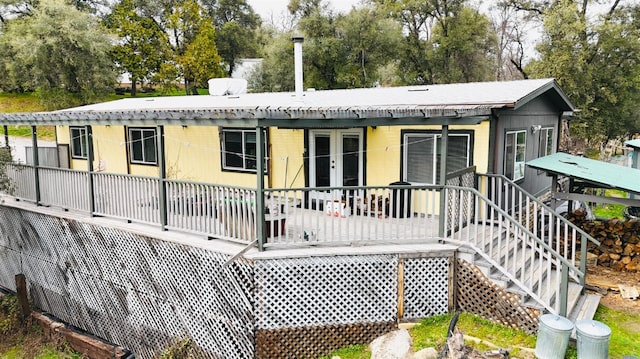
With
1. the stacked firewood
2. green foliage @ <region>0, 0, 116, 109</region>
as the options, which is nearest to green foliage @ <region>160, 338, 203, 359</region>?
the stacked firewood

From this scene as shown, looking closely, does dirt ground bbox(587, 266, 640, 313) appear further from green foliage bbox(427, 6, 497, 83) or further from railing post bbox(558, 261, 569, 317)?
green foliage bbox(427, 6, 497, 83)

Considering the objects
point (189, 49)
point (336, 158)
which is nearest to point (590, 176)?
point (336, 158)

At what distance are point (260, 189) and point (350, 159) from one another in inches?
157

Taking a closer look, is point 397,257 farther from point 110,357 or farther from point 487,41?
point 487,41

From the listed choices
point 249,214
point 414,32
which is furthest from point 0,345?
point 414,32

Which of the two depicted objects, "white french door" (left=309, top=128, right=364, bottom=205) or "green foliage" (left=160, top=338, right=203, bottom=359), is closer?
"green foliage" (left=160, top=338, right=203, bottom=359)

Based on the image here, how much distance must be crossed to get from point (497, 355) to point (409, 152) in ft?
15.0

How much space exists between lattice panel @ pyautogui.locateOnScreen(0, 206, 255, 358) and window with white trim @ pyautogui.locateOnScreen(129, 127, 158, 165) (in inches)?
138

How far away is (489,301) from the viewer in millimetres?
6715

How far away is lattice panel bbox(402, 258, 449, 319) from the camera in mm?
6902

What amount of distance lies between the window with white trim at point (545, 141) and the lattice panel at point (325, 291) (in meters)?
7.03

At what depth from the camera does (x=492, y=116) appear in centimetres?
833

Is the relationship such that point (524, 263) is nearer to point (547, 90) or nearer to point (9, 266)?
point (547, 90)

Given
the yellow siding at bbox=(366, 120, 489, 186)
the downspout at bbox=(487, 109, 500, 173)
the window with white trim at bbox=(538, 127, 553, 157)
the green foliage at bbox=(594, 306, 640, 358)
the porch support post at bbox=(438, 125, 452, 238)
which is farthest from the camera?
the window with white trim at bbox=(538, 127, 553, 157)
